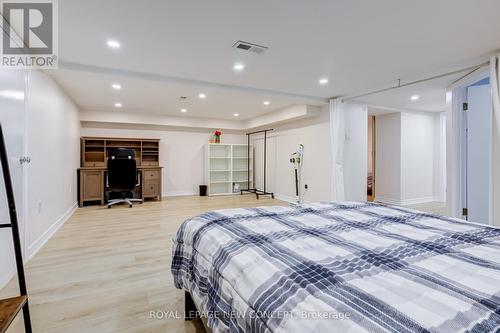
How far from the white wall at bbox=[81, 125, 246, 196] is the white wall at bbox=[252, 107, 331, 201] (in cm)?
186

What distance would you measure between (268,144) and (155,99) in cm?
346

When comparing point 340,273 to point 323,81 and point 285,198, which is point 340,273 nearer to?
point 323,81

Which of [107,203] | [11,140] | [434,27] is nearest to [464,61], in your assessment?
[434,27]

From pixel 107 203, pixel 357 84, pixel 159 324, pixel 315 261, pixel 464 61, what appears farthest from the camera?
pixel 107 203

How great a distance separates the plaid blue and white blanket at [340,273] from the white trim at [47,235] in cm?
219

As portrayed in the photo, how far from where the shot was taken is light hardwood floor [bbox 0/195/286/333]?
1.66m

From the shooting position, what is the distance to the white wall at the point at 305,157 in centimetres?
527

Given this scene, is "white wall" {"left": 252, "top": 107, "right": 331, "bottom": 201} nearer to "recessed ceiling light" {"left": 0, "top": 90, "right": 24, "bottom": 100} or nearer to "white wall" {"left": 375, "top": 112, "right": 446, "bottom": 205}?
"white wall" {"left": 375, "top": 112, "right": 446, "bottom": 205}

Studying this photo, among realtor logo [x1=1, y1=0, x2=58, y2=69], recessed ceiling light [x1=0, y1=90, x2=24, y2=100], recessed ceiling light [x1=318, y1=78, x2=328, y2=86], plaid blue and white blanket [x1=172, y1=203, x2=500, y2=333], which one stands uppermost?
recessed ceiling light [x1=318, y1=78, x2=328, y2=86]

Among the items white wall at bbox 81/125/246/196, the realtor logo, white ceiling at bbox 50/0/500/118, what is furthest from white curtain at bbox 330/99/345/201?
the realtor logo

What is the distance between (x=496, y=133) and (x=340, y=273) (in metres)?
3.37

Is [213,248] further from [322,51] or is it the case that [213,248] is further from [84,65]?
[84,65]

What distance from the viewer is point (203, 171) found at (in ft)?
25.2

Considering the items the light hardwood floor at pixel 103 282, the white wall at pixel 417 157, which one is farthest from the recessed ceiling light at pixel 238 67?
the white wall at pixel 417 157
